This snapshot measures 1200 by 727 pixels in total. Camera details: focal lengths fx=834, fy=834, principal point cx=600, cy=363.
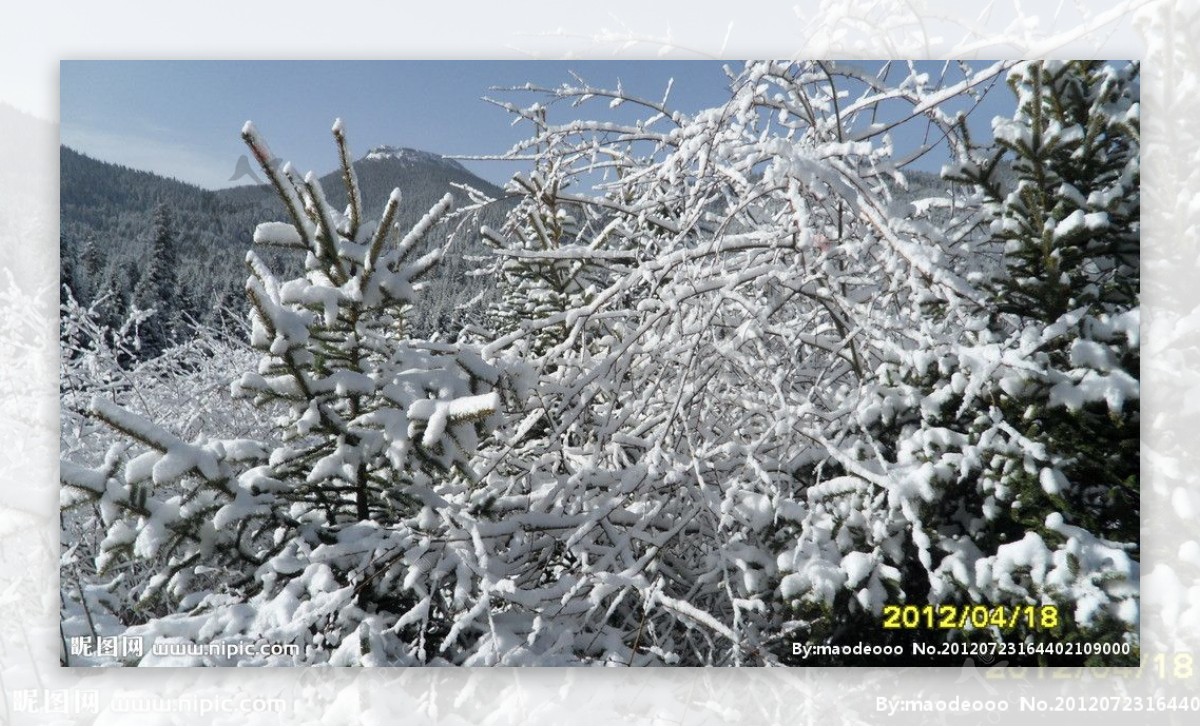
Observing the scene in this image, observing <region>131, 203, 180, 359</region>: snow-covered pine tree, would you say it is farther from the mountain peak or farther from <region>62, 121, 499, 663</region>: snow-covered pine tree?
<region>62, 121, 499, 663</region>: snow-covered pine tree

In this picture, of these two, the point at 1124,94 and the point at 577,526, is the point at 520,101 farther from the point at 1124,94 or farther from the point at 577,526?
the point at 1124,94

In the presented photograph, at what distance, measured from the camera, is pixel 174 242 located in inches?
125

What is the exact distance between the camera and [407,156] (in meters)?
3.01

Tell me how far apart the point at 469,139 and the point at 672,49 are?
827 mm

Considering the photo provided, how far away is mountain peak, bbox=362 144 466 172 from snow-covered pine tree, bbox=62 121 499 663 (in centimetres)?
44

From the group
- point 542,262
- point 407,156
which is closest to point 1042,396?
point 542,262

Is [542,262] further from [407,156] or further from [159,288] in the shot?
[159,288]

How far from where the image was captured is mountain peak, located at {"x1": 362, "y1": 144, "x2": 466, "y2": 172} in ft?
9.56

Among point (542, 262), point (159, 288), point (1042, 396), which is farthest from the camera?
point (159, 288)

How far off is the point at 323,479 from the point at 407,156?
1.24m

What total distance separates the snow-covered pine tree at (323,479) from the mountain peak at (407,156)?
44 centimetres

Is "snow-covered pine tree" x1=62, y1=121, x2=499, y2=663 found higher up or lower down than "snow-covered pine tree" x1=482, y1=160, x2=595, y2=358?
lower down

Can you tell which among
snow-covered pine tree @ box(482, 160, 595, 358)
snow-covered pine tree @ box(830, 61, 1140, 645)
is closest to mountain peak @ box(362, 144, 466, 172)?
snow-covered pine tree @ box(482, 160, 595, 358)

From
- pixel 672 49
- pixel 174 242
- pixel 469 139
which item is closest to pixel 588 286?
pixel 469 139
